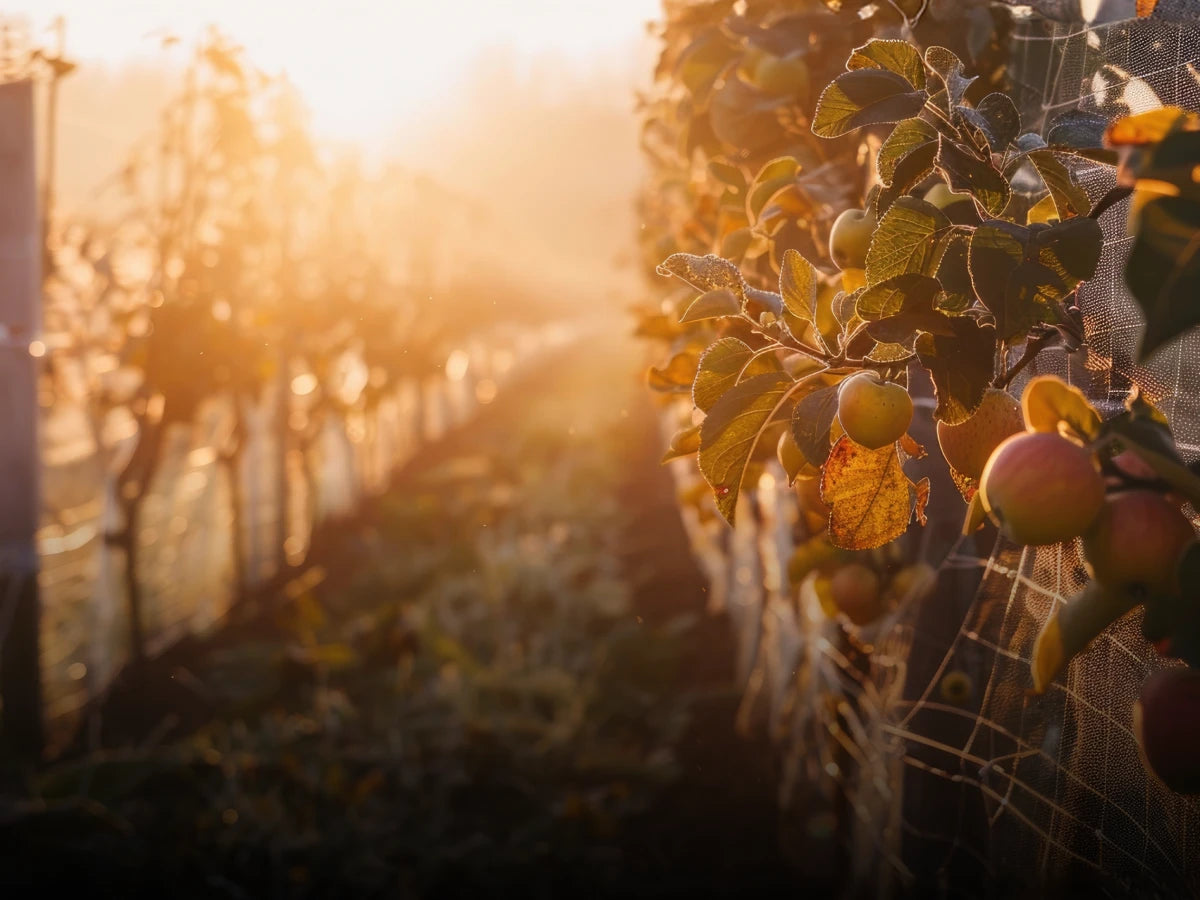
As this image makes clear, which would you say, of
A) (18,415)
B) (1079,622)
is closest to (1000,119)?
(1079,622)

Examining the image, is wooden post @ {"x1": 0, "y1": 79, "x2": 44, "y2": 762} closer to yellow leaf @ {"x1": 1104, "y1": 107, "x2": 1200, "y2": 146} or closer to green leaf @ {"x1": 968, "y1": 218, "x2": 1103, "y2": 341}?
green leaf @ {"x1": 968, "y1": 218, "x2": 1103, "y2": 341}

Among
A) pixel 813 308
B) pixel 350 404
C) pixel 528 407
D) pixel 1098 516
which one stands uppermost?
pixel 813 308

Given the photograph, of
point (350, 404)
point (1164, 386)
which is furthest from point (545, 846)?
point (350, 404)

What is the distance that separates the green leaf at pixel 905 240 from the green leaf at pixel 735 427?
13cm

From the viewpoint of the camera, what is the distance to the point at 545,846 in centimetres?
263

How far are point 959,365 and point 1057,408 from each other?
10 cm

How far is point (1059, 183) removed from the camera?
808mm

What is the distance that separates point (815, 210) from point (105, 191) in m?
3.80

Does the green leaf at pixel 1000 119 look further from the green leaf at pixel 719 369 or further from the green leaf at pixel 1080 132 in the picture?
the green leaf at pixel 719 369

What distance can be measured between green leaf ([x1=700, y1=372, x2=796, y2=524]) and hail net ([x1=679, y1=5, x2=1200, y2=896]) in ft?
1.26

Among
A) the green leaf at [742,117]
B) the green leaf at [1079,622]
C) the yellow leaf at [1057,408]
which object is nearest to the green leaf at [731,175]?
the green leaf at [742,117]

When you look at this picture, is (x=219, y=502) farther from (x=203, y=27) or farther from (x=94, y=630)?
(x=203, y=27)

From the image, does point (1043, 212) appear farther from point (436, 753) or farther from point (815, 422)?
point (436, 753)

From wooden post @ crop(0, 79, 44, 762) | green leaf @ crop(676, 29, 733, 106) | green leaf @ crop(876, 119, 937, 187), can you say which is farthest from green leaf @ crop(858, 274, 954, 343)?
wooden post @ crop(0, 79, 44, 762)
